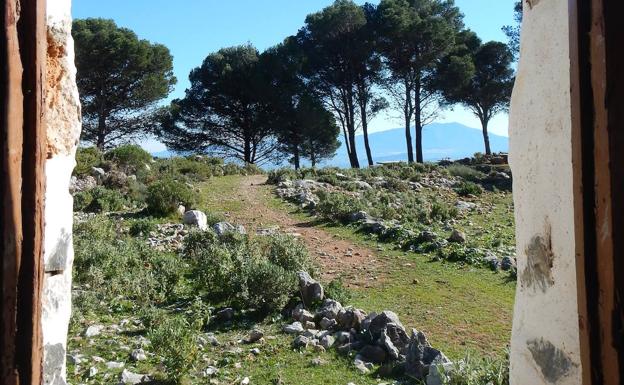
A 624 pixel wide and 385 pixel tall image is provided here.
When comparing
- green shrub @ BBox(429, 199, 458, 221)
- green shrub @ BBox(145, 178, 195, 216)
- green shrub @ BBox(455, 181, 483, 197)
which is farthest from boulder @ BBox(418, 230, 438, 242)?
green shrub @ BBox(455, 181, 483, 197)

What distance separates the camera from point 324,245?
31.0 ft

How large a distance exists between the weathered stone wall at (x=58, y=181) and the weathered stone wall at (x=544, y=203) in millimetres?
1400

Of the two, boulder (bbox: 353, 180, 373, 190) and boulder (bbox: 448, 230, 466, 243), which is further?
boulder (bbox: 353, 180, 373, 190)

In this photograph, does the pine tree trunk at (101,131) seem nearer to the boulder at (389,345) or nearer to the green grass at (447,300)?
the green grass at (447,300)

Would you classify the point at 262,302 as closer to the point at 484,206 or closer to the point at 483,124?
the point at 484,206

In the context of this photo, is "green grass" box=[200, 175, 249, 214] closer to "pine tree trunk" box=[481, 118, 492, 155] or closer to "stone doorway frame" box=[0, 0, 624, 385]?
"stone doorway frame" box=[0, 0, 624, 385]

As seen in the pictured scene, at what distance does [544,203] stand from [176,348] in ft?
10.1

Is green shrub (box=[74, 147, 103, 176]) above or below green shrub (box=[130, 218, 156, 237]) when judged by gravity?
above

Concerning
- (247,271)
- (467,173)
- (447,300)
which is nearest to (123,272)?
(247,271)

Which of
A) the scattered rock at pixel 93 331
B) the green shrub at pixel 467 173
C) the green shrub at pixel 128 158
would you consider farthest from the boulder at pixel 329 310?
the green shrub at pixel 467 173

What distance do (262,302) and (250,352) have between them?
109 cm

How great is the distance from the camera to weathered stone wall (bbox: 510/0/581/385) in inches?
64.0

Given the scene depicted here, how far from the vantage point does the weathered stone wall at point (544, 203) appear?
5.33 feet

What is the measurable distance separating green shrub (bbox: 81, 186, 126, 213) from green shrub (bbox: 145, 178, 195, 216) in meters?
0.58
